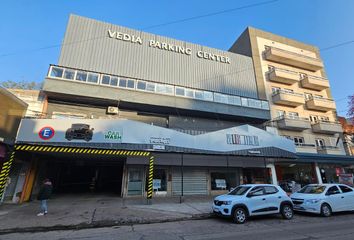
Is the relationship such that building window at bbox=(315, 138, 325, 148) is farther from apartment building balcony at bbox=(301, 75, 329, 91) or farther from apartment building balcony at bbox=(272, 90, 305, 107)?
apartment building balcony at bbox=(301, 75, 329, 91)

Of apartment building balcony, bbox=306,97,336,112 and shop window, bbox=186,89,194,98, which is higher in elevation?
apartment building balcony, bbox=306,97,336,112

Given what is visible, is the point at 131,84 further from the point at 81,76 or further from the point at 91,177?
the point at 91,177

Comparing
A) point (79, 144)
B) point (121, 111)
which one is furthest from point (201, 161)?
point (79, 144)

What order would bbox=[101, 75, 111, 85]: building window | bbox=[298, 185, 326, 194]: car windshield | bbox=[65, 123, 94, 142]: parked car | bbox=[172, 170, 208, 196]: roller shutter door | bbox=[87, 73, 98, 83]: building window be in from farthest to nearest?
bbox=[101, 75, 111, 85]: building window → bbox=[87, 73, 98, 83]: building window → bbox=[172, 170, 208, 196]: roller shutter door → bbox=[65, 123, 94, 142]: parked car → bbox=[298, 185, 326, 194]: car windshield

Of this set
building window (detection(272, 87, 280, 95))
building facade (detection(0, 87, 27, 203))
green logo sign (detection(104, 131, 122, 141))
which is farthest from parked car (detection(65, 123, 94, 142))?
building window (detection(272, 87, 280, 95))

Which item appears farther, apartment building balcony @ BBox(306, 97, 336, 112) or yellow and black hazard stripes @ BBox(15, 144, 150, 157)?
apartment building balcony @ BBox(306, 97, 336, 112)

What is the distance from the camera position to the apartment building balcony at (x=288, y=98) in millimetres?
25484

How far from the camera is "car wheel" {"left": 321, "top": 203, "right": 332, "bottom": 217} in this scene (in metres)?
11.1

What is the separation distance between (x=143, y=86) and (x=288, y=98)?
17927 mm

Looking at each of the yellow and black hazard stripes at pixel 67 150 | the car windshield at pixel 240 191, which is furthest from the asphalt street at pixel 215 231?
the yellow and black hazard stripes at pixel 67 150

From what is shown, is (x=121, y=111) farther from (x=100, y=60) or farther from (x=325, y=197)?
(x=325, y=197)

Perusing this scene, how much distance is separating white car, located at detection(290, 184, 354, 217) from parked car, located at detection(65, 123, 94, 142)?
42.8ft

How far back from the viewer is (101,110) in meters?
18.5

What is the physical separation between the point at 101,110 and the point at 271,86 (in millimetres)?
20895
